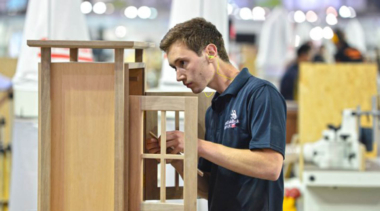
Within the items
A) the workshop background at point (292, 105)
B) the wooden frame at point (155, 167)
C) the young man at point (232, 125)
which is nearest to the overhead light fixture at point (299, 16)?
the workshop background at point (292, 105)

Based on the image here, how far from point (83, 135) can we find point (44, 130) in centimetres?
13

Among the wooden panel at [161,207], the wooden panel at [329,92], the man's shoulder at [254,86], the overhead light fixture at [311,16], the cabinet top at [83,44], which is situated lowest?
the wooden panel at [161,207]

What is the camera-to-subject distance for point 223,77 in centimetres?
228

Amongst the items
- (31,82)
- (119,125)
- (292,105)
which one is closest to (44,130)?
(119,125)

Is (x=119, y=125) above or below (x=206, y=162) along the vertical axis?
above

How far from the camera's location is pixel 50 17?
359 cm

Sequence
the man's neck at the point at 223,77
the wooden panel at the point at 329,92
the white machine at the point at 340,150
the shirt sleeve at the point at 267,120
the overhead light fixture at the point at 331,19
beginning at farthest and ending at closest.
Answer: the overhead light fixture at the point at 331,19 → the wooden panel at the point at 329,92 → the white machine at the point at 340,150 → the man's neck at the point at 223,77 → the shirt sleeve at the point at 267,120

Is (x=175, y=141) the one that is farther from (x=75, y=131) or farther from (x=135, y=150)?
(x=75, y=131)

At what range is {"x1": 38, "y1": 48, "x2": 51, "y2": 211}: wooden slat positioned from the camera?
1.98 m

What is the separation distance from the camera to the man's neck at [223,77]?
2.26 m

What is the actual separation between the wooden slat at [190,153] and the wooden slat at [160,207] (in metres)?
0.03

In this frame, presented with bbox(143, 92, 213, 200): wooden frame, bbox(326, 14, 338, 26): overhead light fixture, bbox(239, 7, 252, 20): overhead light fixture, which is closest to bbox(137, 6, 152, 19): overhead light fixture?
bbox(239, 7, 252, 20): overhead light fixture

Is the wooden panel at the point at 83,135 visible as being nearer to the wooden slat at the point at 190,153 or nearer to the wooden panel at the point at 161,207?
the wooden panel at the point at 161,207

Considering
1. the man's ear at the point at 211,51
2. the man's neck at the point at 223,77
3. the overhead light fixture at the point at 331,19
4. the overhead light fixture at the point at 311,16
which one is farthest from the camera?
the overhead light fixture at the point at 331,19
